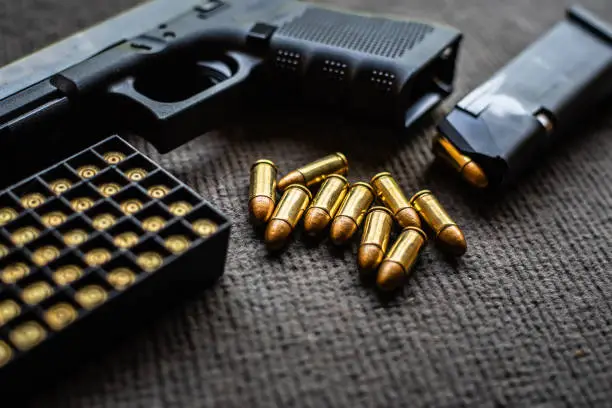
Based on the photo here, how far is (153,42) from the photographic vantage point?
1.12 m

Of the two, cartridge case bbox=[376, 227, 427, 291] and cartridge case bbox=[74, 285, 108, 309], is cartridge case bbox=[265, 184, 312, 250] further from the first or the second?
cartridge case bbox=[74, 285, 108, 309]

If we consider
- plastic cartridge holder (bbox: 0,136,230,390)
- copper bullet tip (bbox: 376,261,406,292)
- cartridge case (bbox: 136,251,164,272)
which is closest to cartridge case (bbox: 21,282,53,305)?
plastic cartridge holder (bbox: 0,136,230,390)

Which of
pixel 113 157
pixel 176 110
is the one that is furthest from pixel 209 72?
pixel 113 157

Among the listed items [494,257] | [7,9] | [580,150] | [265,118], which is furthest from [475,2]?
[7,9]

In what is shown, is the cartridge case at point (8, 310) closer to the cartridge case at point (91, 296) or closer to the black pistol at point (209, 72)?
the cartridge case at point (91, 296)

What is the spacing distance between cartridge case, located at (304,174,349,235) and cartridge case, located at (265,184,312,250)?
0.05ft

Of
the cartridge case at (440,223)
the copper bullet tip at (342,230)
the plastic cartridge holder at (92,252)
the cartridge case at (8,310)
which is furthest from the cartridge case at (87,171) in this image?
the cartridge case at (440,223)

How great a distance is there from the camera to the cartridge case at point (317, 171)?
1.10 m

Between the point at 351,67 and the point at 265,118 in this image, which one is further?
the point at 265,118

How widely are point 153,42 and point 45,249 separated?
399 millimetres

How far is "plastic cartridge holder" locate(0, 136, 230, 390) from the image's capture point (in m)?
0.79

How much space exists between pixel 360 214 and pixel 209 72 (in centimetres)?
34

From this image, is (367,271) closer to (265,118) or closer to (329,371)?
(329,371)

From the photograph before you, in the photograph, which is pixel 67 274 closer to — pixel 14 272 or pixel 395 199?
pixel 14 272
